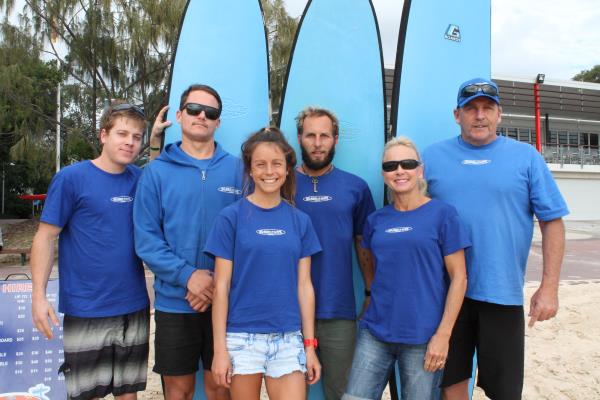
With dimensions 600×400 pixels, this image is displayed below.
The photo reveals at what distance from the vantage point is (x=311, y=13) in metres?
3.18

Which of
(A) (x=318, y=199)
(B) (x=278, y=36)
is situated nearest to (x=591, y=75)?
(B) (x=278, y=36)

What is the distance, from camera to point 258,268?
5.69 ft

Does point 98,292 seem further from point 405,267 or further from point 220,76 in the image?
point 220,76

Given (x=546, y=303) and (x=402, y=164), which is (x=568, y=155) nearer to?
(x=546, y=303)

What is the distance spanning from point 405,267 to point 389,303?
0.16 meters

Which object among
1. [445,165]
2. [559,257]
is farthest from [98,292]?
[559,257]

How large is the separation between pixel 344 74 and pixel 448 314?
6.01ft

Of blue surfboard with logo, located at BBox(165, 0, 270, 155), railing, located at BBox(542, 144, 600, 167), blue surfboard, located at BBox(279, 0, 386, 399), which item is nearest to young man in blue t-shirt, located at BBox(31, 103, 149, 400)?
blue surfboard with logo, located at BBox(165, 0, 270, 155)

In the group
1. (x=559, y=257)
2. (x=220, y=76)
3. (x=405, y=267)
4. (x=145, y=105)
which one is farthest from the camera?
(x=145, y=105)

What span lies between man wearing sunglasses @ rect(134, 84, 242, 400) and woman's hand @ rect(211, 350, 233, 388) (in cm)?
32

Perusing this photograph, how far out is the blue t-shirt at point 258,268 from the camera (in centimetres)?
173

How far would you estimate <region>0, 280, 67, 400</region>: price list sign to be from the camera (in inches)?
108

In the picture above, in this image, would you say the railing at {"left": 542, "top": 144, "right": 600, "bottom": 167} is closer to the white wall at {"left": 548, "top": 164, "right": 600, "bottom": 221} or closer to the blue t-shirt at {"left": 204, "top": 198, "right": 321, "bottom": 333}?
the white wall at {"left": 548, "top": 164, "right": 600, "bottom": 221}

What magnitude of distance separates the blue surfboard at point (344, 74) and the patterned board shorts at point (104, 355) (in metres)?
1.50
